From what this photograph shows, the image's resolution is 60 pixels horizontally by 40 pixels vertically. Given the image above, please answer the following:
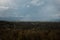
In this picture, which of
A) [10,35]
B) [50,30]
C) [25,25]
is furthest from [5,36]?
[50,30]

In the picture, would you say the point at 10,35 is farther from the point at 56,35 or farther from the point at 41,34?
the point at 56,35

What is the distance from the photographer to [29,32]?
2453mm

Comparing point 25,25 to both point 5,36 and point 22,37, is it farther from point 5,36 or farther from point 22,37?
point 5,36

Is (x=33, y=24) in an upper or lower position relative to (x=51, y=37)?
upper

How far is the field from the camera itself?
7.99 ft

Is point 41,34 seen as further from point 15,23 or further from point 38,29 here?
point 15,23

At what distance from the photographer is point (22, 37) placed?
8.04 ft

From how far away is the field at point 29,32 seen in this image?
244cm

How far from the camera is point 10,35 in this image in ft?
8.04

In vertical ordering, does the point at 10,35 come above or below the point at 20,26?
below

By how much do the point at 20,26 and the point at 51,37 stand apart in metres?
0.59

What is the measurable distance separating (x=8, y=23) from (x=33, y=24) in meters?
A: 0.46

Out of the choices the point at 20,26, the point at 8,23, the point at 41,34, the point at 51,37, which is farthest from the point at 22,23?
the point at 51,37

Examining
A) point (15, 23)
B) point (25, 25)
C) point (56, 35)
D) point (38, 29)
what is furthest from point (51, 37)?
point (15, 23)
